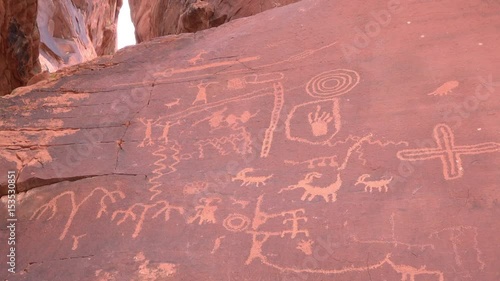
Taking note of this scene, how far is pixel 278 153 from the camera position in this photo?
12.6ft

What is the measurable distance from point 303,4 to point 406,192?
273 cm

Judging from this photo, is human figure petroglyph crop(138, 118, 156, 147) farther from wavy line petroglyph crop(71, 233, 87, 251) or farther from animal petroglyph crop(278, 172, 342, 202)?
animal petroglyph crop(278, 172, 342, 202)

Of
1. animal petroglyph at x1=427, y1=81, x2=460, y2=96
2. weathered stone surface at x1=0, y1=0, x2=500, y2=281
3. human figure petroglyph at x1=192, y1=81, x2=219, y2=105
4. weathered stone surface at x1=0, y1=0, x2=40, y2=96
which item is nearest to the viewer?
weathered stone surface at x1=0, y1=0, x2=500, y2=281

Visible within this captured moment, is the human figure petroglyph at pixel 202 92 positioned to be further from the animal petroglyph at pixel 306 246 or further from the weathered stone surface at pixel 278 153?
the animal petroglyph at pixel 306 246

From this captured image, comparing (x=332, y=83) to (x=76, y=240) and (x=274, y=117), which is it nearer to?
(x=274, y=117)

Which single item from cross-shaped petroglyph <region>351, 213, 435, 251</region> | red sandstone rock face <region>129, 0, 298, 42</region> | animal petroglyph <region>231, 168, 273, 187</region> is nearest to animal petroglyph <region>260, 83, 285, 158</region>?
animal petroglyph <region>231, 168, 273, 187</region>

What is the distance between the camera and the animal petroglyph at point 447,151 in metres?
3.28

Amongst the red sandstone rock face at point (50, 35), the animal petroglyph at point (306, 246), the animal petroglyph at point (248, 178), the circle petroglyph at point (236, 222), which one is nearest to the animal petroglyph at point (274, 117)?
the animal petroglyph at point (248, 178)

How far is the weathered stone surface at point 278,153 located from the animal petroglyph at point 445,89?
2 centimetres

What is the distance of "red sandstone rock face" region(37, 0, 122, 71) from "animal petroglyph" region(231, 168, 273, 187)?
8.43 metres

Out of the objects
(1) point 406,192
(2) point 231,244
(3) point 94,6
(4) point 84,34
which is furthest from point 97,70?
(3) point 94,6

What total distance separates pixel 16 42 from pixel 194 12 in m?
2.60

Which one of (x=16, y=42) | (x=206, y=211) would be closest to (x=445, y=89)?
(x=206, y=211)

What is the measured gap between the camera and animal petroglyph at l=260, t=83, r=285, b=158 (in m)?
3.91
